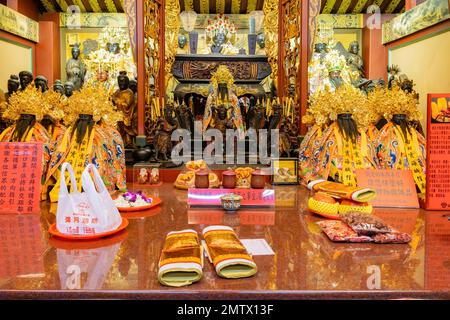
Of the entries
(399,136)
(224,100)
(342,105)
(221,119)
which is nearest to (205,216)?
(342,105)

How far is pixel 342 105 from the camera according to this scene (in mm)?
2668

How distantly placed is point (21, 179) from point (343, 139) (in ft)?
6.55

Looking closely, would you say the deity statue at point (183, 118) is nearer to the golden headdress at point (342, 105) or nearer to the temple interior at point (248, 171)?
the temple interior at point (248, 171)

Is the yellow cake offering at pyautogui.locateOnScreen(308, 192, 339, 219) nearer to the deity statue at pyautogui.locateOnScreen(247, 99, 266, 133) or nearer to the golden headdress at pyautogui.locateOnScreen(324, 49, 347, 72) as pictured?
the deity statue at pyautogui.locateOnScreen(247, 99, 266, 133)

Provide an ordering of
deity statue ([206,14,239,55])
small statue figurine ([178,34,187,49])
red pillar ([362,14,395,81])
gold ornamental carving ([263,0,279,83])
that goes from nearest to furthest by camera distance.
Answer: gold ornamental carving ([263,0,279,83]), deity statue ([206,14,239,55]), small statue figurine ([178,34,187,49]), red pillar ([362,14,395,81])

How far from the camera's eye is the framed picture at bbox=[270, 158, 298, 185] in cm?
287

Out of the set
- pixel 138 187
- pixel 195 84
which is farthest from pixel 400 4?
pixel 138 187

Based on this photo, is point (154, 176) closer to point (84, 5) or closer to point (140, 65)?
point (140, 65)

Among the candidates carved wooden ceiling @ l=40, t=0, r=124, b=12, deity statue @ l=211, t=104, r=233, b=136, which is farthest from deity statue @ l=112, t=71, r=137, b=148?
carved wooden ceiling @ l=40, t=0, r=124, b=12

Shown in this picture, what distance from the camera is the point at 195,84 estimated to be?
6875mm

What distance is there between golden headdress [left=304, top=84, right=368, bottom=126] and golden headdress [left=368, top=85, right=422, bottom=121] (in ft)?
0.33

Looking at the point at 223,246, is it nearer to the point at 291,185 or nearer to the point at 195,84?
the point at 291,185

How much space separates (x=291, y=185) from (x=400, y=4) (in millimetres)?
6735

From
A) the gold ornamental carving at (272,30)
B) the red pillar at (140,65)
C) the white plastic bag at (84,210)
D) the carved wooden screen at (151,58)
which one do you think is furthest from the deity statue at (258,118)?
the white plastic bag at (84,210)
